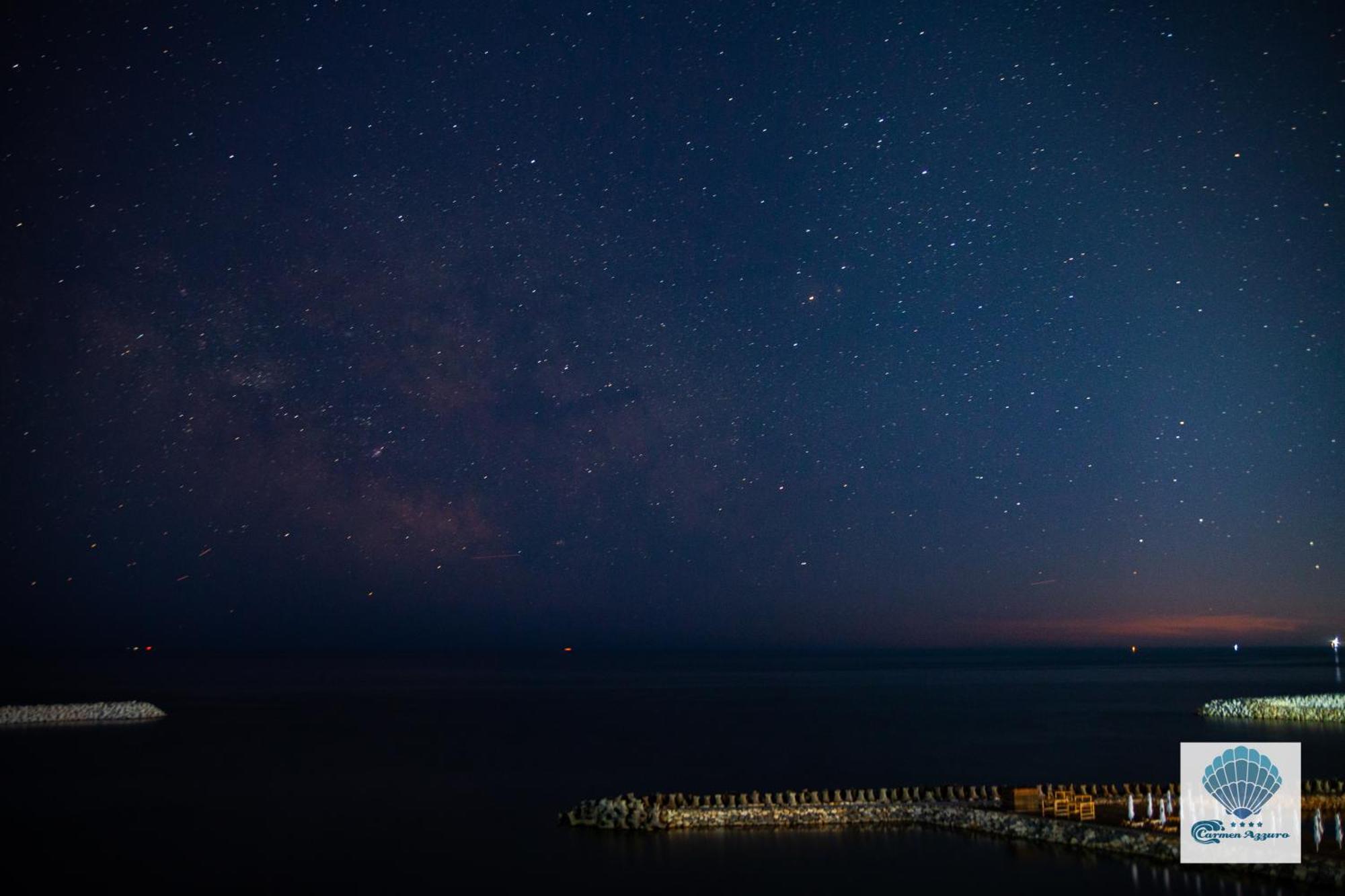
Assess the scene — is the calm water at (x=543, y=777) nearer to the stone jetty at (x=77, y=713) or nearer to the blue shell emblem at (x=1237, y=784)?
the blue shell emblem at (x=1237, y=784)

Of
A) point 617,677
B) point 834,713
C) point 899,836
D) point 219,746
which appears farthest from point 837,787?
point 617,677

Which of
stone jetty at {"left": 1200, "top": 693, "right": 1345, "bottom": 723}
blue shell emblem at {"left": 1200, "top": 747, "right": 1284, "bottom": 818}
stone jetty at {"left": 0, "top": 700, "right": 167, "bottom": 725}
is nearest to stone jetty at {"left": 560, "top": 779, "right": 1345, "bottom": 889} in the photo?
blue shell emblem at {"left": 1200, "top": 747, "right": 1284, "bottom": 818}

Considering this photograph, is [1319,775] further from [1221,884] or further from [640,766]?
[640,766]

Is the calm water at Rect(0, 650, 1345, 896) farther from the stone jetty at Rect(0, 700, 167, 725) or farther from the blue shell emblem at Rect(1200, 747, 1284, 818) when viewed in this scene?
the stone jetty at Rect(0, 700, 167, 725)

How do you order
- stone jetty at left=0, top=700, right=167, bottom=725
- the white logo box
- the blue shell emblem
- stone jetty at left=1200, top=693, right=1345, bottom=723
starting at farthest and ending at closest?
stone jetty at left=0, top=700, right=167, bottom=725 → stone jetty at left=1200, top=693, right=1345, bottom=723 → the blue shell emblem → the white logo box

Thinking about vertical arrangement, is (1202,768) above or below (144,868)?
above

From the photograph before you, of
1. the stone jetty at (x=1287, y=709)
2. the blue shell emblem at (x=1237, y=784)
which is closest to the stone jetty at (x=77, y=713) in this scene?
the stone jetty at (x=1287, y=709)
